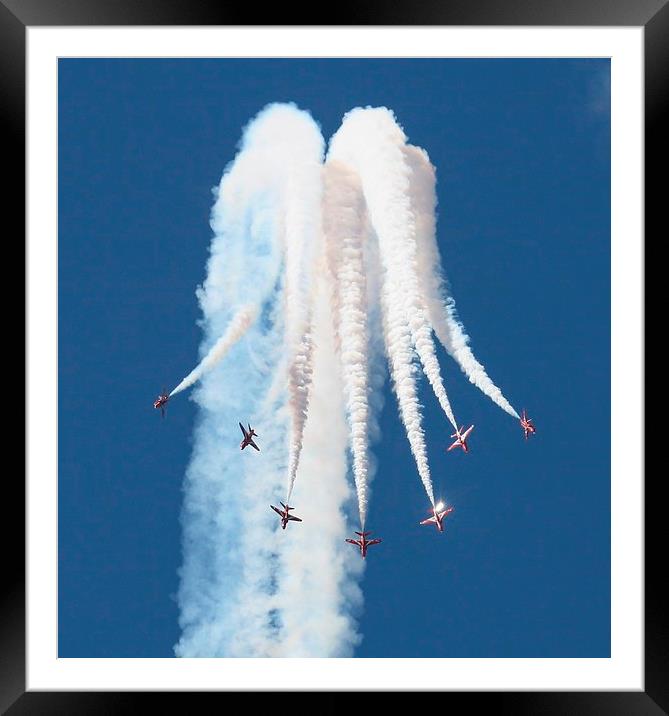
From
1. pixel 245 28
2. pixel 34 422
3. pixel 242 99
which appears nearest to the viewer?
pixel 245 28

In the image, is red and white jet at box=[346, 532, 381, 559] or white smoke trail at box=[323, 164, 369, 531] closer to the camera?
white smoke trail at box=[323, 164, 369, 531]

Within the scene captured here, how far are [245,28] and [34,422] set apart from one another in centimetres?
1243

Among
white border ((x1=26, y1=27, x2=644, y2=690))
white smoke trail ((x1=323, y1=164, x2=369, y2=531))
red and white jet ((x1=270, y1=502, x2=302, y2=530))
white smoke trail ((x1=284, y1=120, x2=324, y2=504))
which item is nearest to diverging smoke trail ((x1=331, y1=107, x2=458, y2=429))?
white smoke trail ((x1=323, y1=164, x2=369, y2=531))

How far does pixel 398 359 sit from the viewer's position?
787 inches

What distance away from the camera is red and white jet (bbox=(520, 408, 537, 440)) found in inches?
808

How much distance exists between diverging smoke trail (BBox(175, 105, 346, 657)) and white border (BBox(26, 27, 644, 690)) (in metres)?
1.78

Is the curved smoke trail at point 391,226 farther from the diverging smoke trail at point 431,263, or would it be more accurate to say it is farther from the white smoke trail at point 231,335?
the white smoke trail at point 231,335

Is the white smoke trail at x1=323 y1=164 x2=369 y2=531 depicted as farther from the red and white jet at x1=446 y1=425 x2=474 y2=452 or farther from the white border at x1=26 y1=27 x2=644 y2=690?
the white border at x1=26 y1=27 x2=644 y2=690

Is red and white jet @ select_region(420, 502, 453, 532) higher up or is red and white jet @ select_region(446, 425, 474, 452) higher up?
red and white jet @ select_region(446, 425, 474, 452)

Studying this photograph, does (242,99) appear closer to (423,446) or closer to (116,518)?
(423,446)

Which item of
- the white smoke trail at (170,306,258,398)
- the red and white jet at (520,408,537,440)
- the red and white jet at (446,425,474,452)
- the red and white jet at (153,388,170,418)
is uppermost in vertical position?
the white smoke trail at (170,306,258,398)

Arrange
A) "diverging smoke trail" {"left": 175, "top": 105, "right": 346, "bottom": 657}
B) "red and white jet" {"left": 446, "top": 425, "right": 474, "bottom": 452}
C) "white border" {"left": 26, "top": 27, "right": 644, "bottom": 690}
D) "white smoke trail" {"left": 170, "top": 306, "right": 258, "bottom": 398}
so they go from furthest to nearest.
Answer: "red and white jet" {"left": 446, "top": 425, "right": 474, "bottom": 452}
"white smoke trail" {"left": 170, "top": 306, "right": 258, "bottom": 398}
"diverging smoke trail" {"left": 175, "top": 105, "right": 346, "bottom": 657}
"white border" {"left": 26, "top": 27, "right": 644, "bottom": 690}

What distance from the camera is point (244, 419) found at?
68.0 feet

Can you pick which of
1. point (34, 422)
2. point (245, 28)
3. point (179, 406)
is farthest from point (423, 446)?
point (245, 28)
